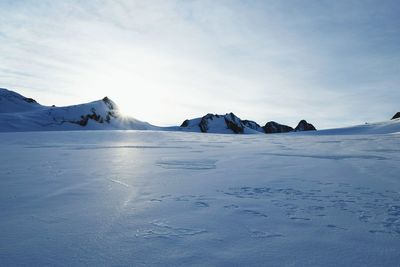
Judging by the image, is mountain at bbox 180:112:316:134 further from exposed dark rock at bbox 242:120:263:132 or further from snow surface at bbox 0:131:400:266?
snow surface at bbox 0:131:400:266

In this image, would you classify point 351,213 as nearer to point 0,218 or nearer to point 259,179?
point 259,179

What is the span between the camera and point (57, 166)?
5.35m

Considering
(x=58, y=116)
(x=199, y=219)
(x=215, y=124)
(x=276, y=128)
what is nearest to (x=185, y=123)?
(x=215, y=124)

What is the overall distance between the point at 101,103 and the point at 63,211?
278 feet

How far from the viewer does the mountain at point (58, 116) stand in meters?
51.5

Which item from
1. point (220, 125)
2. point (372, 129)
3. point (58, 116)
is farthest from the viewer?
point (220, 125)

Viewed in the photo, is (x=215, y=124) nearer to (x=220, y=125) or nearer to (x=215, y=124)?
(x=215, y=124)

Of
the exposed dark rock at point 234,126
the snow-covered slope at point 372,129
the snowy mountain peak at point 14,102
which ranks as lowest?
the snow-covered slope at point 372,129

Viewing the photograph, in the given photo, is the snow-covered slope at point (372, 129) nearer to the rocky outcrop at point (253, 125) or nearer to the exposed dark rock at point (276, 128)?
the exposed dark rock at point (276, 128)

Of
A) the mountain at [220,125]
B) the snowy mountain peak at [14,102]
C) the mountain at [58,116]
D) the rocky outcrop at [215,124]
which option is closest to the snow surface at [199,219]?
the mountain at [58,116]

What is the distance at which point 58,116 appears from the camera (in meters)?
62.7

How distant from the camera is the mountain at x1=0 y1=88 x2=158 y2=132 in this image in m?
51.5

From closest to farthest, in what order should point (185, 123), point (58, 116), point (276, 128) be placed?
point (58, 116)
point (185, 123)
point (276, 128)

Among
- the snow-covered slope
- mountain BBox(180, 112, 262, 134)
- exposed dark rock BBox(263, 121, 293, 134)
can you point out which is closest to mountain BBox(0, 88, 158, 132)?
mountain BBox(180, 112, 262, 134)
